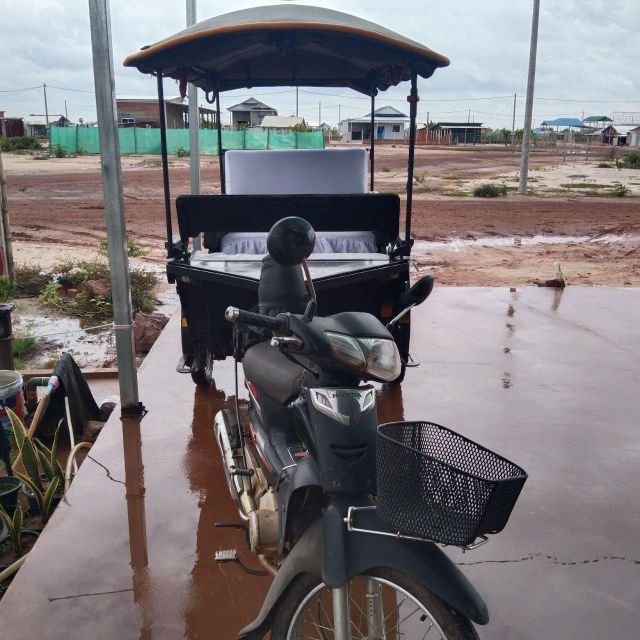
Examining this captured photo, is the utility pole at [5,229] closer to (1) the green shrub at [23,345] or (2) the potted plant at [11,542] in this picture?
(1) the green shrub at [23,345]

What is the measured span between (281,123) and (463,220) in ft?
78.1

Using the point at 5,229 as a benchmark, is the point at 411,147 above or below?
above

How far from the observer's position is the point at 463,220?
665 inches

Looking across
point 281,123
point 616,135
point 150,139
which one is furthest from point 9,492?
point 616,135

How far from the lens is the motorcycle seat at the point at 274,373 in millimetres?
2729

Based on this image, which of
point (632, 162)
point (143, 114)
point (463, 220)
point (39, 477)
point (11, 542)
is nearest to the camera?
point (11, 542)

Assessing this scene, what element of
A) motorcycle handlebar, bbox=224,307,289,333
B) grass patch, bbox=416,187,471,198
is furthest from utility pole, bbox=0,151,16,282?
grass patch, bbox=416,187,471,198

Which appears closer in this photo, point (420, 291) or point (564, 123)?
point (420, 291)

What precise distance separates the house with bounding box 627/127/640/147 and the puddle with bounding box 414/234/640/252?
168 feet

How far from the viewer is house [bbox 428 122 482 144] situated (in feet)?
196

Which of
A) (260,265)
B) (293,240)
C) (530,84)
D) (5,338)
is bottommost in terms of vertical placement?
(5,338)

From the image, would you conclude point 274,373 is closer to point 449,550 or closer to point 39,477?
point 449,550

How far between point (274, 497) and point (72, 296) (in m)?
7.06

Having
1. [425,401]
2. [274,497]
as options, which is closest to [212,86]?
[425,401]
